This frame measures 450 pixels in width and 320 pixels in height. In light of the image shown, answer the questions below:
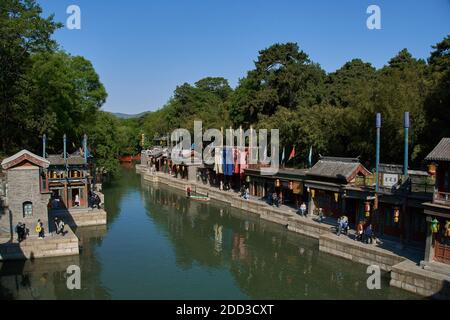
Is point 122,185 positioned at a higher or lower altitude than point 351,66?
lower

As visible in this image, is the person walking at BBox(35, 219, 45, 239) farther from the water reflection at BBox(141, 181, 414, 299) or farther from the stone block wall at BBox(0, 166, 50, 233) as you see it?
the water reflection at BBox(141, 181, 414, 299)

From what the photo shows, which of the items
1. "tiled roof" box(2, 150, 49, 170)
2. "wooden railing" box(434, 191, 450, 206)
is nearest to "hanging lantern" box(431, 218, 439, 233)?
"wooden railing" box(434, 191, 450, 206)

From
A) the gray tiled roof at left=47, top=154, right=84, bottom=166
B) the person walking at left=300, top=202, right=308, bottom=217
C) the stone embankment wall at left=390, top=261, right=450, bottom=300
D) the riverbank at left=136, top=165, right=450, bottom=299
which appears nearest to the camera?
the stone embankment wall at left=390, top=261, right=450, bottom=300

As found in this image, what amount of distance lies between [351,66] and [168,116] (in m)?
60.1

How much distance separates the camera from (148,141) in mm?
108938

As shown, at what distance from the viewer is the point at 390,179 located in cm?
2267

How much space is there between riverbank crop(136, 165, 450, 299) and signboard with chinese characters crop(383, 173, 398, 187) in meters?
3.22

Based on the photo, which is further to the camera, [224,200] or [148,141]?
[148,141]

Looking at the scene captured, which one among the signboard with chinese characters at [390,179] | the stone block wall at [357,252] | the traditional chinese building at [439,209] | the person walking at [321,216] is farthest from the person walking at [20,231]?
the traditional chinese building at [439,209]

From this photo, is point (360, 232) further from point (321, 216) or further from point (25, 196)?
point (25, 196)

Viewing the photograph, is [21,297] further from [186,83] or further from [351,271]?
[186,83]

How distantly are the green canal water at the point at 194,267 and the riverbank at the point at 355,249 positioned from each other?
0.55m

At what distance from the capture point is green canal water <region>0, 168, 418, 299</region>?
18.6 meters

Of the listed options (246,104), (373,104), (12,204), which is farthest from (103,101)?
(373,104)
